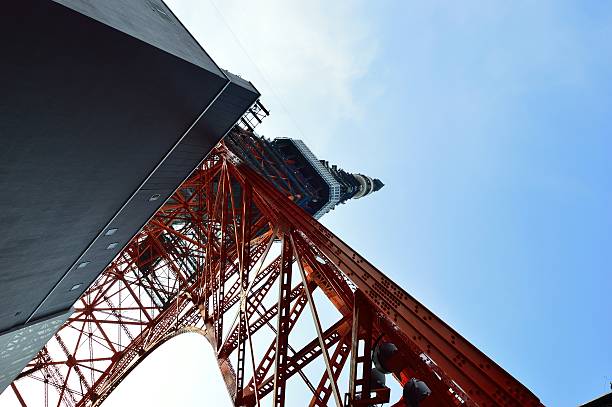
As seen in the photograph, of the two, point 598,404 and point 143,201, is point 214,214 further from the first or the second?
point 598,404

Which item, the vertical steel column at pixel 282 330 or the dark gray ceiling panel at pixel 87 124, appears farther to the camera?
the vertical steel column at pixel 282 330

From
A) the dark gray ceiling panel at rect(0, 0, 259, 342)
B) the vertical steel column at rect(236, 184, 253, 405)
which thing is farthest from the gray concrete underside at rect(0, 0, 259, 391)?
the vertical steel column at rect(236, 184, 253, 405)

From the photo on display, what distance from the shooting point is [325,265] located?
32.7 ft

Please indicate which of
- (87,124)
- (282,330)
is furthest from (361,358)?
(87,124)

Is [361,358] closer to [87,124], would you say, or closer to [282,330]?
[282,330]

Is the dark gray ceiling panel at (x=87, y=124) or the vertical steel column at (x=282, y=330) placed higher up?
the dark gray ceiling panel at (x=87, y=124)

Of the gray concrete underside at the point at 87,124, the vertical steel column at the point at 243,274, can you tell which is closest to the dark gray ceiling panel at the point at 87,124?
the gray concrete underside at the point at 87,124

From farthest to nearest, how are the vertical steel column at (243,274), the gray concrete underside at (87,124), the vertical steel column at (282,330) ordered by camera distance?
1. the vertical steel column at (243,274)
2. the vertical steel column at (282,330)
3. the gray concrete underside at (87,124)

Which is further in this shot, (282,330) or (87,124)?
(282,330)

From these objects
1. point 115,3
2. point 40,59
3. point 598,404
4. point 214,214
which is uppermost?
point 214,214

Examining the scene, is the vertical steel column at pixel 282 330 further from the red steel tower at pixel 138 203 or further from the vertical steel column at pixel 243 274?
the vertical steel column at pixel 243 274

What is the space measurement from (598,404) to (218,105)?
25.4ft

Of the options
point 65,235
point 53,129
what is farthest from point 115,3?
point 65,235

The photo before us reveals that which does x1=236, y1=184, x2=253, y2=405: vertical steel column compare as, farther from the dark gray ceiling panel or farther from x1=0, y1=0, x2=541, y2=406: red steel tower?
the dark gray ceiling panel
